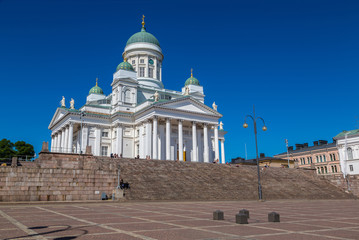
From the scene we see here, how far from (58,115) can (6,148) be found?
48.7 feet

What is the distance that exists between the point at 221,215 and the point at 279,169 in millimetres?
36719

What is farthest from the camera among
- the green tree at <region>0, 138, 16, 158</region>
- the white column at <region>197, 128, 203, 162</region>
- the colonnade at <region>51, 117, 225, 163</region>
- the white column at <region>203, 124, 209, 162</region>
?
the green tree at <region>0, 138, 16, 158</region>

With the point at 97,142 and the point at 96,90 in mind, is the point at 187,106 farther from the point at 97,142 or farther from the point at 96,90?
the point at 96,90

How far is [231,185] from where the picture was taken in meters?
35.7

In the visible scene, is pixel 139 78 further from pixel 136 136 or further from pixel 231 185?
pixel 231 185

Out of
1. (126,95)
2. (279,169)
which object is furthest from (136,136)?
(279,169)

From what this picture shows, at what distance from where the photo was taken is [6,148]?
6875 centimetres

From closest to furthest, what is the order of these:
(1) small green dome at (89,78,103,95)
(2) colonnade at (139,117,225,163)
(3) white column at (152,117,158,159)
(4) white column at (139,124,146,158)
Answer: (3) white column at (152,117,158,159) → (2) colonnade at (139,117,225,163) → (4) white column at (139,124,146,158) → (1) small green dome at (89,78,103,95)

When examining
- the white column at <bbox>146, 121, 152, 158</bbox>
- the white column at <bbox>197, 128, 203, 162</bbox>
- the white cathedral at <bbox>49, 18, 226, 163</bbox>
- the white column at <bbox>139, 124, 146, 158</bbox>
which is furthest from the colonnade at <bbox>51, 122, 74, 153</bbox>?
the white column at <bbox>197, 128, 203, 162</bbox>

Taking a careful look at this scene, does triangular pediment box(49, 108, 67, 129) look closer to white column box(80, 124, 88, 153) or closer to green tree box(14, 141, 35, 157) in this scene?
white column box(80, 124, 88, 153)

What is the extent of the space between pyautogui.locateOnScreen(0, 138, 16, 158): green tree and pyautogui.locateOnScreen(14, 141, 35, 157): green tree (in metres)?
1.02

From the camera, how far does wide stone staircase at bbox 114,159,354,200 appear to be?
3027cm

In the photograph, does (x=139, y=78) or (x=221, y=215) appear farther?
(x=139, y=78)

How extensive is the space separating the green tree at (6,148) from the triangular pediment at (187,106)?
1506 inches
